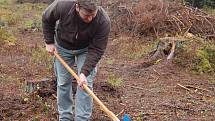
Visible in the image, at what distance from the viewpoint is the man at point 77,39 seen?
4246mm

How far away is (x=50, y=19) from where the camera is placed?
4516 millimetres

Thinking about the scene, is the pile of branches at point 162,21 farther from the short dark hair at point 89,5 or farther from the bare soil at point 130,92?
the short dark hair at point 89,5

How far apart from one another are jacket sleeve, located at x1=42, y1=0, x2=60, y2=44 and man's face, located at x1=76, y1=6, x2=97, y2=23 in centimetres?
34

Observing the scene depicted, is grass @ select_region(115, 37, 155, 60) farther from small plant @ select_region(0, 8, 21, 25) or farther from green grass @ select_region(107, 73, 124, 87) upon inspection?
small plant @ select_region(0, 8, 21, 25)

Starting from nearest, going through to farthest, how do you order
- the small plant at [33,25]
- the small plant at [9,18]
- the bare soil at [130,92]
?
the bare soil at [130,92] < the small plant at [33,25] < the small plant at [9,18]

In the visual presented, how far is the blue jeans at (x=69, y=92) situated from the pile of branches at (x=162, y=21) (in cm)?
629

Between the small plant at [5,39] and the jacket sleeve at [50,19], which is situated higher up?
the jacket sleeve at [50,19]

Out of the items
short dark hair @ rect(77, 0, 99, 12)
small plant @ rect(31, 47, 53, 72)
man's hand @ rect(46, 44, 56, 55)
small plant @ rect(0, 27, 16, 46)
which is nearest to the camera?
short dark hair @ rect(77, 0, 99, 12)

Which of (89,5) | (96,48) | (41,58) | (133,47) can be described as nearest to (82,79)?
(96,48)

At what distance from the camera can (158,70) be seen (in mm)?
8172

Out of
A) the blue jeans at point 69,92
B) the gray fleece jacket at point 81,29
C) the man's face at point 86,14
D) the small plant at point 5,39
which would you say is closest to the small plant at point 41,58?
the small plant at point 5,39

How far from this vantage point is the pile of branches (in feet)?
37.1

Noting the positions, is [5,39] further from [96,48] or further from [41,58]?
[96,48]

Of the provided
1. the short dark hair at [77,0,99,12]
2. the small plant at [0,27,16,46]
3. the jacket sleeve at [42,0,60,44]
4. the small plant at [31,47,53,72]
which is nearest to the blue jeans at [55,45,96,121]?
the jacket sleeve at [42,0,60,44]
